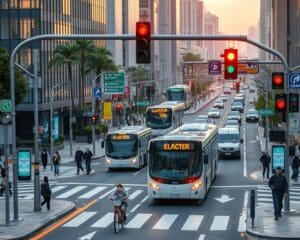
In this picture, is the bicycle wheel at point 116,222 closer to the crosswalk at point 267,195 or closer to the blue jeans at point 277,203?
the blue jeans at point 277,203

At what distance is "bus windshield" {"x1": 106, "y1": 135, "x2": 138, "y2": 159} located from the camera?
5112cm

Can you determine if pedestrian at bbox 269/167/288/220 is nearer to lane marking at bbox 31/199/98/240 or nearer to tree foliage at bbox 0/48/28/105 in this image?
lane marking at bbox 31/199/98/240

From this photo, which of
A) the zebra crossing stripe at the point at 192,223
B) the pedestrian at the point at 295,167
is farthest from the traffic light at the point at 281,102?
the pedestrian at the point at 295,167

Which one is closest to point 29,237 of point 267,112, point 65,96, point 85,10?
point 267,112

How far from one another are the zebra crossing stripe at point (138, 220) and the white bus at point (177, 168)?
8.02ft

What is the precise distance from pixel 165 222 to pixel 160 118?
43.2m

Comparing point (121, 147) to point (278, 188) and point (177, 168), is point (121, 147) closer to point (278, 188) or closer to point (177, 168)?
point (177, 168)

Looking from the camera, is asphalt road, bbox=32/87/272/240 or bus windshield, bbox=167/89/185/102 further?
bus windshield, bbox=167/89/185/102

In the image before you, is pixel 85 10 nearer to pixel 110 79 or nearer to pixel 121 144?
pixel 110 79

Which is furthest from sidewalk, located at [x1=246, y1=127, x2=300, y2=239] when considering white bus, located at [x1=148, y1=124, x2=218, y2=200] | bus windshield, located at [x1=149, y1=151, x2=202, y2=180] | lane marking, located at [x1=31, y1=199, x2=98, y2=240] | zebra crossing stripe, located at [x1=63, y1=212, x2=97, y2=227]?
lane marking, located at [x1=31, y1=199, x2=98, y2=240]

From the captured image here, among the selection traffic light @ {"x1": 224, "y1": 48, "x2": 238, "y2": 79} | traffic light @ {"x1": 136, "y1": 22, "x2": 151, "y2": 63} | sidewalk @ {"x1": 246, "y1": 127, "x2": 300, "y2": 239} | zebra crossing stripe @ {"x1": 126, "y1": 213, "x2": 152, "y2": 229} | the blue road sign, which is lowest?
zebra crossing stripe @ {"x1": 126, "y1": 213, "x2": 152, "y2": 229}

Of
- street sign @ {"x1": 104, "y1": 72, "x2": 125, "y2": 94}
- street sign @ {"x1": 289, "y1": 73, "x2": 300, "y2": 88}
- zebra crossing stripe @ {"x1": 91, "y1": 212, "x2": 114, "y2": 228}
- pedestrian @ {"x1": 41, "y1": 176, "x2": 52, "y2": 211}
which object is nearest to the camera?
zebra crossing stripe @ {"x1": 91, "y1": 212, "x2": 114, "y2": 228}

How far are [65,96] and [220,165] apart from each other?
3855 centimetres

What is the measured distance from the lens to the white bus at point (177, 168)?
3375cm
